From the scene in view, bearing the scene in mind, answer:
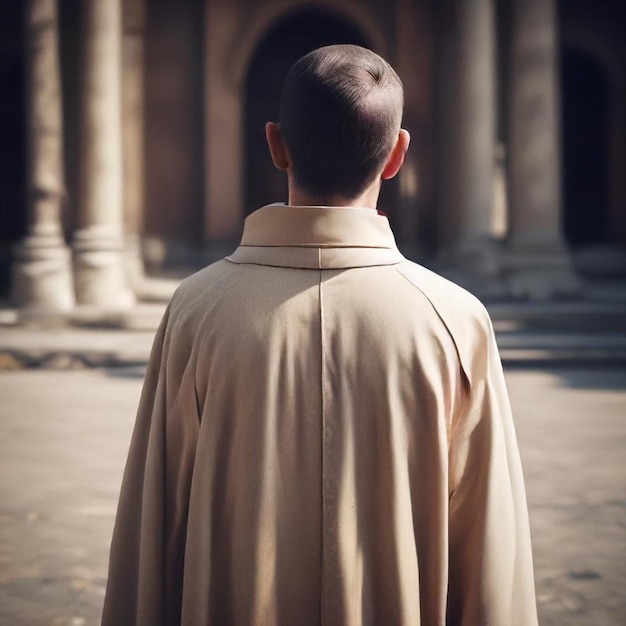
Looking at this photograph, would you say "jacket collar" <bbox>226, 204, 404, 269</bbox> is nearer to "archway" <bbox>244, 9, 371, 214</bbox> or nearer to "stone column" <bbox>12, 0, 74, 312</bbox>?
"stone column" <bbox>12, 0, 74, 312</bbox>

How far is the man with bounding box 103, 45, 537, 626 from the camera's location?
1290mm

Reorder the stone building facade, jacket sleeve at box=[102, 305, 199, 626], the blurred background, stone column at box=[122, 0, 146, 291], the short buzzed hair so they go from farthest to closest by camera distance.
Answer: stone column at box=[122, 0, 146, 291]
the stone building facade
the blurred background
jacket sleeve at box=[102, 305, 199, 626]
the short buzzed hair

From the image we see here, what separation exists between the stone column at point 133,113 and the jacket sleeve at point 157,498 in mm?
10304

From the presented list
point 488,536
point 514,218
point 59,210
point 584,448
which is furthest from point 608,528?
point 59,210

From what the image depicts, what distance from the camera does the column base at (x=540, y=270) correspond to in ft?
33.8

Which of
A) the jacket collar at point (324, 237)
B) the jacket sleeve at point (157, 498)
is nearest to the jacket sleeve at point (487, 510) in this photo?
the jacket collar at point (324, 237)

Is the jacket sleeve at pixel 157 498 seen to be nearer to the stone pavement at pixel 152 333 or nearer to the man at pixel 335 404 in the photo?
the man at pixel 335 404

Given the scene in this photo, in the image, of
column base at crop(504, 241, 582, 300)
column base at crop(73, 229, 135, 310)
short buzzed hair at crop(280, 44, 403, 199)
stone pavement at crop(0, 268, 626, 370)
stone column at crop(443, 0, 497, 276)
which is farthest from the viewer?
stone column at crop(443, 0, 497, 276)

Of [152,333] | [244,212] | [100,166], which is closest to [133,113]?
[100,166]

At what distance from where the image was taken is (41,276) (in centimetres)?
989

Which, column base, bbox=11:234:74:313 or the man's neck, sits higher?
the man's neck

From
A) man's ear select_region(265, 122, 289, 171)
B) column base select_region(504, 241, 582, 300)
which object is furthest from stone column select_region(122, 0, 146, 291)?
man's ear select_region(265, 122, 289, 171)

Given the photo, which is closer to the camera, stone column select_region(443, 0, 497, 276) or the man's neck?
the man's neck

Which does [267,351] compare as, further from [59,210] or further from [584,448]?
[59,210]
